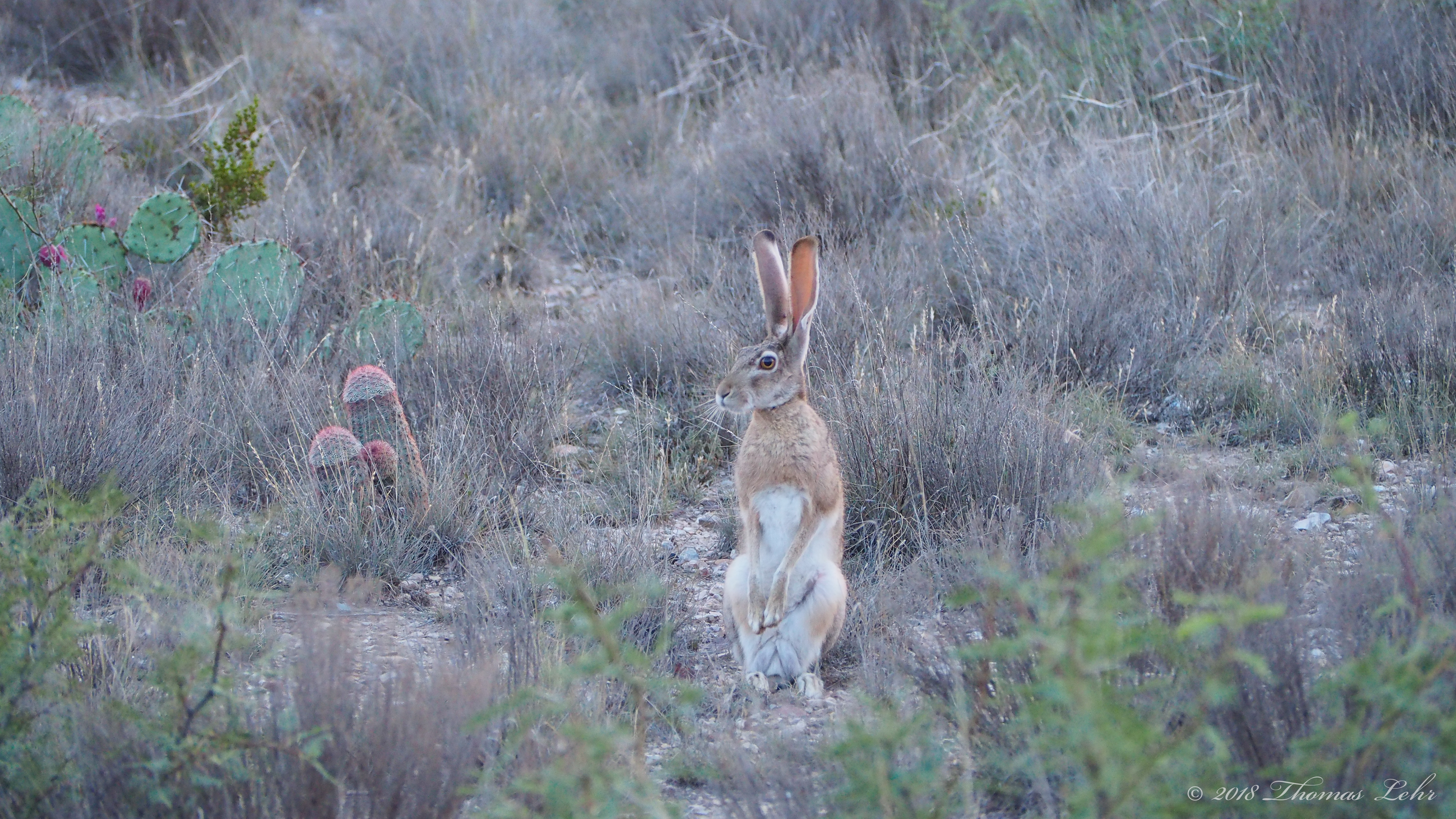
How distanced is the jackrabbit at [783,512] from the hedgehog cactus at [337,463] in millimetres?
1604

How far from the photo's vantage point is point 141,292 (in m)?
5.84

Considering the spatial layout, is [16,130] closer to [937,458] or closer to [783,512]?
[783,512]

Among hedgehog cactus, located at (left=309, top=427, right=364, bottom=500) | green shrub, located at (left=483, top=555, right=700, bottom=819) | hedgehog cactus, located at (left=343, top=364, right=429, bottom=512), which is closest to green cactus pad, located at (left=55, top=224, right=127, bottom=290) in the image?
hedgehog cactus, located at (left=343, top=364, right=429, bottom=512)

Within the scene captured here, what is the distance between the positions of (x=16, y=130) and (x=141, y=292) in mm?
1521

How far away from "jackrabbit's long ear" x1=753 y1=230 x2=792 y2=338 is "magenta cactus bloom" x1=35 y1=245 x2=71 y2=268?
152 inches

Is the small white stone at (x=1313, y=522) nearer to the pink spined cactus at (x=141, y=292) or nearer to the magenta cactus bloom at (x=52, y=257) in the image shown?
the pink spined cactus at (x=141, y=292)

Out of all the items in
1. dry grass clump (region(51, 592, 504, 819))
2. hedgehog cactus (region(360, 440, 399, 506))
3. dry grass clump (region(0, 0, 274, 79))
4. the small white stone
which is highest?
dry grass clump (region(0, 0, 274, 79))

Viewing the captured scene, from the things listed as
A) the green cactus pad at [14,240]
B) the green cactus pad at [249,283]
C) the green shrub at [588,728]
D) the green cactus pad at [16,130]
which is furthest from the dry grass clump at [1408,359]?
the green cactus pad at [16,130]

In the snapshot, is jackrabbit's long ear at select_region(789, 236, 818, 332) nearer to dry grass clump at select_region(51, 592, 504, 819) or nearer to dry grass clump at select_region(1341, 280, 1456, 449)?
dry grass clump at select_region(51, 592, 504, 819)

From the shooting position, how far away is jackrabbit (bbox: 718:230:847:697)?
12.2ft

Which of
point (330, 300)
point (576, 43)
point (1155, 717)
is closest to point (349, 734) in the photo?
point (1155, 717)

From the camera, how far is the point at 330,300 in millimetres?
6527

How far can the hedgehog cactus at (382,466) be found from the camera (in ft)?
15.2

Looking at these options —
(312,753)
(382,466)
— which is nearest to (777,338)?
(382,466)
